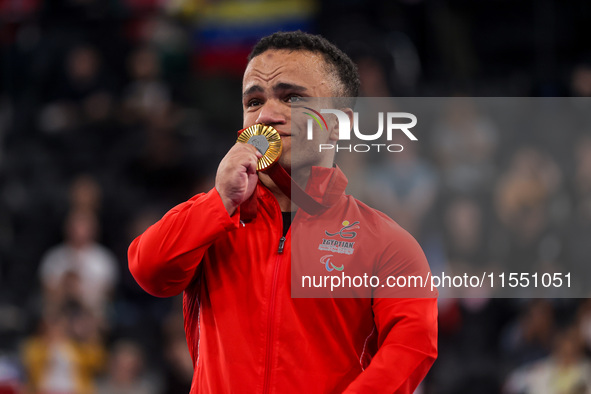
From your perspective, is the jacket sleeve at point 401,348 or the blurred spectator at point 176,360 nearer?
the jacket sleeve at point 401,348

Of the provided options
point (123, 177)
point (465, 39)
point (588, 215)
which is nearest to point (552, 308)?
point (588, 215)

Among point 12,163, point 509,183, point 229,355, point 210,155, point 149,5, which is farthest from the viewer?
point 149,5

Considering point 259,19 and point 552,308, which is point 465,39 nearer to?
point 259,19

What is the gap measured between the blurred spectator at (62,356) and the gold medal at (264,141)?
4969 millimetres

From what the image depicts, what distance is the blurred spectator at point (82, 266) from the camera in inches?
281

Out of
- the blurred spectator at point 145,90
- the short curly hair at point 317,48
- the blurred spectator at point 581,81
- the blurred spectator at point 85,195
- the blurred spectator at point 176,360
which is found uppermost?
the blurred spectator at point 145,90

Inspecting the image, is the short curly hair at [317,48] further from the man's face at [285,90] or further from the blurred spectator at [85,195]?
the blurred spectator at [85,195]

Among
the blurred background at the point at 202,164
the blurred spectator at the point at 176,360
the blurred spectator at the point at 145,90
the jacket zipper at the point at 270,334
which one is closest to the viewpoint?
the jacket zipper at the point at 270,334

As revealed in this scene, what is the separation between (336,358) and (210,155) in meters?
5.91

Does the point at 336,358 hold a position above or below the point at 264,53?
below

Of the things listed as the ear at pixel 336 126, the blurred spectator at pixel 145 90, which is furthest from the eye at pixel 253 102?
the blurred spectator at pixel 145 90

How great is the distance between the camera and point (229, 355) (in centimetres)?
225

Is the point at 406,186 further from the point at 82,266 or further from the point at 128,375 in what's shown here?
the point at 82,266

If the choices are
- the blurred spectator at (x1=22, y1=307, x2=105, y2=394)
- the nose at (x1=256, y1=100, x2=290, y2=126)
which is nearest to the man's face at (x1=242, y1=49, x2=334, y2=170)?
the nose at (x1=256, y1=100, x2=290, y2=126)
